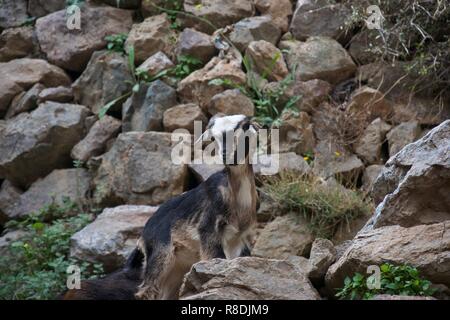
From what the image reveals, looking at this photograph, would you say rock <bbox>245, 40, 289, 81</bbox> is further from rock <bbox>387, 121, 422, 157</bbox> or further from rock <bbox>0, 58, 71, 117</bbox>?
rock <bbox>0, 58, 71, 117</bbox>

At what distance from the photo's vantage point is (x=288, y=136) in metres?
9.16

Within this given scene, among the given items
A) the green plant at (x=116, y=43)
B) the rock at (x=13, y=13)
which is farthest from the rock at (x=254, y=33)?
the rock at (x=13, y=13)

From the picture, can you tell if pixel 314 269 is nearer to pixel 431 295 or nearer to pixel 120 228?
pixel 431 295

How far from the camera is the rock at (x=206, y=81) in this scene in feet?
31.3

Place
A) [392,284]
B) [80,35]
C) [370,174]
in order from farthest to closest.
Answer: [80,35] < [370,174] < [392,284]

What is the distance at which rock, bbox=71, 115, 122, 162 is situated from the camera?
9727mm

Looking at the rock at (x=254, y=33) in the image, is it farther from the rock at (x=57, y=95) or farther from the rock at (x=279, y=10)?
the rock at (x=57, y=95)

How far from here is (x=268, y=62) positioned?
32.0 ft

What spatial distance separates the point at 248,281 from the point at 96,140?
17.7ft

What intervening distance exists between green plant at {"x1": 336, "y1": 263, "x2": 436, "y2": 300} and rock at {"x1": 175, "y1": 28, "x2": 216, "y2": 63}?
18.4 ft

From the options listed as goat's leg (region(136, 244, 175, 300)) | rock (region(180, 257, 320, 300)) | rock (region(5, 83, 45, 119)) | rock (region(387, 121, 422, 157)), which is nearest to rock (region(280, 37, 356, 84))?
rock (region(387, 121, 422, 157))

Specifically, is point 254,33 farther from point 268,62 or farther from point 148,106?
point 148,106

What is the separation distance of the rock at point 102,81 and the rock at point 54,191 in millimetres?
961

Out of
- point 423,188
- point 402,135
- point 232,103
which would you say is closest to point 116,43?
point 232,103
